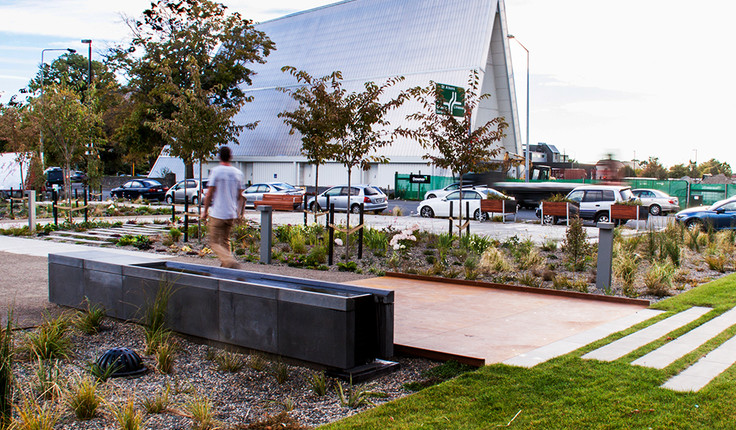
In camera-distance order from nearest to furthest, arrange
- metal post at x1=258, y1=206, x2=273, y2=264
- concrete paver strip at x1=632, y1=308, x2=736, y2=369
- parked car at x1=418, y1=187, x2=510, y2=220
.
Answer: concrete paver strip at x1=632, y1=308, x2=736, y2=369, metal post at x1=258, y1=206, x2=273, y2=264, parked car at x1=418, y1=187, x2=510, y2=220

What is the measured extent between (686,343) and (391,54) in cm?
4354

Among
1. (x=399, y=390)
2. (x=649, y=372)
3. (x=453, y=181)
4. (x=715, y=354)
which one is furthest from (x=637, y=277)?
(x=453, y=181)

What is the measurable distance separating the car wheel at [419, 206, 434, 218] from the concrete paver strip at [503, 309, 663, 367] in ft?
65.2

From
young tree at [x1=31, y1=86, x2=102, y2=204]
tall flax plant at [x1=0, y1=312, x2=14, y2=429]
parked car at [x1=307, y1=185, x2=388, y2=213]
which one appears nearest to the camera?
tall flax plant at [x1=0, y1=312, x2=14, y2=429]

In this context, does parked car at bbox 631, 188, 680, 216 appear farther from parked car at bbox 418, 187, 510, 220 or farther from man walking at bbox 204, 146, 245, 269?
man walking at bbox 204, 146, 245, 269

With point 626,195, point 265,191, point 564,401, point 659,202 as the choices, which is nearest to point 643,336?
point 564,401

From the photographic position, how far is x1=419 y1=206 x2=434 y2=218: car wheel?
27789mm

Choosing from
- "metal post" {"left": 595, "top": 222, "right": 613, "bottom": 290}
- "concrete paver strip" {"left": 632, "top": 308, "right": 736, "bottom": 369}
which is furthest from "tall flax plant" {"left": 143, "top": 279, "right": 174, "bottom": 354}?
"metal post" {"left": 595, "top": 222, "right": 613, "bottom": 290}

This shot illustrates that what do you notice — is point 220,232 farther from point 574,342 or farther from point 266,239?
point 574,342

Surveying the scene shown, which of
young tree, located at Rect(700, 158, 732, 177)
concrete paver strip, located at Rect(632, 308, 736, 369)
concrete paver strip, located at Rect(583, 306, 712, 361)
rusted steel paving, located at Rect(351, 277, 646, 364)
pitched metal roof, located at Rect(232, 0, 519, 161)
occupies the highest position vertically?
pitched metal roof, located at Rect(232, 0, 519, 161)

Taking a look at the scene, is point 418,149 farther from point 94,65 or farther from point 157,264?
point 94,65

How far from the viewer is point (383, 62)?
157 ft

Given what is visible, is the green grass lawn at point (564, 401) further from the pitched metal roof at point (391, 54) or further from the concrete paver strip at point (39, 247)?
the pitched metal roof at point (391, 54)

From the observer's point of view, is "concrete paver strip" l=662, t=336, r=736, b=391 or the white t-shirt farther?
the white t-shirt
